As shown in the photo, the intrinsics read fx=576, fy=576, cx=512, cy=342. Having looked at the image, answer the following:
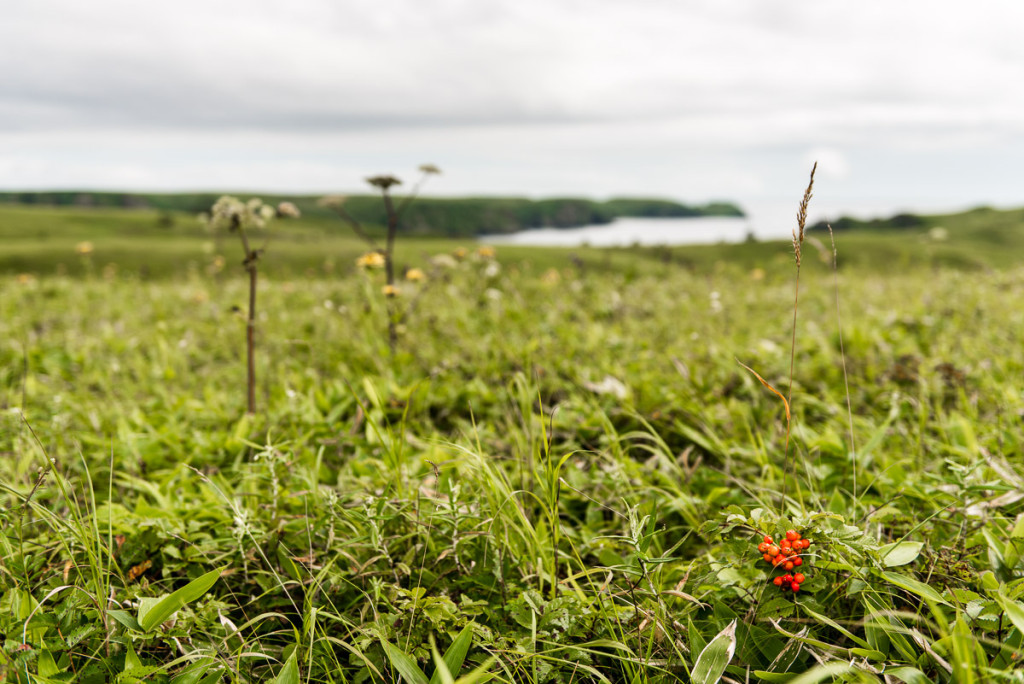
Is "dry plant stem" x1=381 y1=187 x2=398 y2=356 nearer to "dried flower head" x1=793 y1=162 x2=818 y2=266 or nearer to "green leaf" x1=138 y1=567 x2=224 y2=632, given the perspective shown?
"green leaf" x1=138 y1=567 x2=224 y2=632

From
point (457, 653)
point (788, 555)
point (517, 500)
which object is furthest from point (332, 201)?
point (788, 555)

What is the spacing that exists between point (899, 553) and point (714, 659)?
0.70 m

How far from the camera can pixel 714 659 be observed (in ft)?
5.26

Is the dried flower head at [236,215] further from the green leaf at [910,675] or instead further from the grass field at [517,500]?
the green leaf at [910,675]

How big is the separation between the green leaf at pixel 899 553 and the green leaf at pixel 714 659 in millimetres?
565

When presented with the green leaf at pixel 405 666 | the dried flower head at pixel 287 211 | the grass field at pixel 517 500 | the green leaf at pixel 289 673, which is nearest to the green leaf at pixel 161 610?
the grass field at pixel 517 500

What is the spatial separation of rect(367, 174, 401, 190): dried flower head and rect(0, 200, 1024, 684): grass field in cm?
86

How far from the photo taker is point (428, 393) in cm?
395

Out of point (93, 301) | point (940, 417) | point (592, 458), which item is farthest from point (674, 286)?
point (93, 301)

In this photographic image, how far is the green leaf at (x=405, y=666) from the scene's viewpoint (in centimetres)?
160

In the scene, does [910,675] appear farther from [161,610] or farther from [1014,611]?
[161,610]

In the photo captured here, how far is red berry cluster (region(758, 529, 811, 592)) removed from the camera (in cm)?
163

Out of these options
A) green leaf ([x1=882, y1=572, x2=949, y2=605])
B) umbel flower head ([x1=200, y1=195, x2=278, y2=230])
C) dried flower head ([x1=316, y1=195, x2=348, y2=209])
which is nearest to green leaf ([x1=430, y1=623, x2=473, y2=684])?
green leaf ([x1=882, y1=572, x2=949, y2=605])

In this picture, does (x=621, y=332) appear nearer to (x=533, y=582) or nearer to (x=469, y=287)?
(x=469, y=287)
